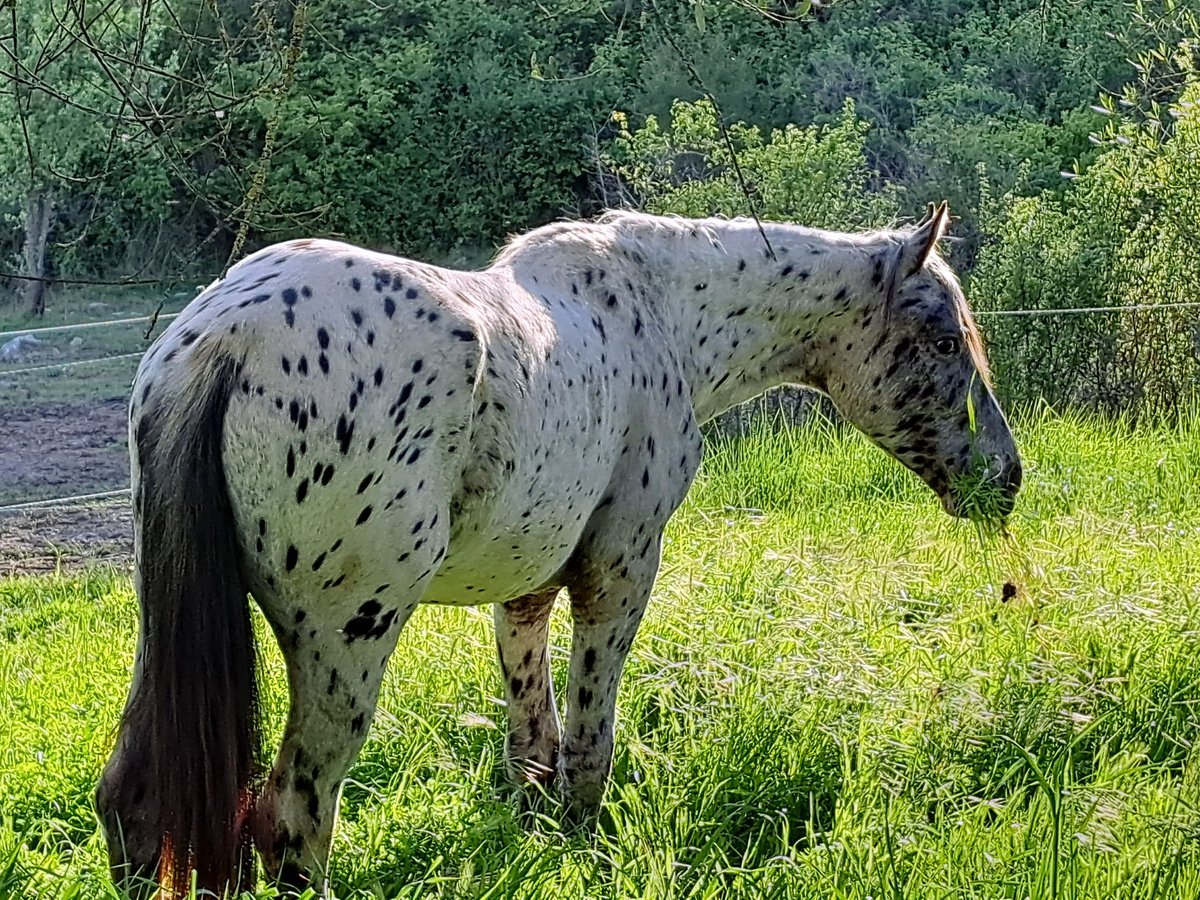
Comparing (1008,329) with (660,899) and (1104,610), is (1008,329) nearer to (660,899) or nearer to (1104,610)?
(1104,610)

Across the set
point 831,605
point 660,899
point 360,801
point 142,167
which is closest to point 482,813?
point 360,801

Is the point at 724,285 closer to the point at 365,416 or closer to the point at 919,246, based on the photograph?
the point at 919,246

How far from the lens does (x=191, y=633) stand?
2.52m

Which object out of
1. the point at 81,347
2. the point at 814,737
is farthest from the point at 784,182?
the point at 81,347

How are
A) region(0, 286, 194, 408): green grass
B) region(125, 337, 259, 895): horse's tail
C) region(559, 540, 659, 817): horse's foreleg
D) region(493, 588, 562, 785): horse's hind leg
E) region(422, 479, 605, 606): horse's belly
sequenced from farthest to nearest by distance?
region(0, 286, 194, 408): green grass
region(493, 588, 562, 785): horse's hind leg
region(559, 540, 659, 817): horse's foreleg
region(422, 479, 605, 606): horse's belly
region(125, 337, 259, 895): horse's tail

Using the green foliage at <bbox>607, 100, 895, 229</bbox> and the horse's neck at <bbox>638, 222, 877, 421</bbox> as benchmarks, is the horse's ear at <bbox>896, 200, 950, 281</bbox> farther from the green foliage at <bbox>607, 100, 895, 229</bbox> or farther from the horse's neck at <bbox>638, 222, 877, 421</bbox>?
the green foliage at <bbox>607, 100, 895, 229</bbox>

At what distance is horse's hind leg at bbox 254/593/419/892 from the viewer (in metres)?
2.67

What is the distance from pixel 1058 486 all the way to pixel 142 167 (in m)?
13.8

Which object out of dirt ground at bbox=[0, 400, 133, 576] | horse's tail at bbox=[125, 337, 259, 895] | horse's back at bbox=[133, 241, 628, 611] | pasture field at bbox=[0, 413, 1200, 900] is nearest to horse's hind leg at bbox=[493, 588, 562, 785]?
pasture field at bbox=[0, 413, 1200, 900]

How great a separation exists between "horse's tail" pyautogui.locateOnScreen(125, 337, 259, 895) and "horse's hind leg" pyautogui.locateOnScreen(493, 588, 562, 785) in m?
1.31

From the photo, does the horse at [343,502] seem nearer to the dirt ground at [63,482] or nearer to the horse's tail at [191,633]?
the horse's tail at [191,633]

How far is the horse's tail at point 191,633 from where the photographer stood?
248 cm

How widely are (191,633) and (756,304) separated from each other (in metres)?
2.11

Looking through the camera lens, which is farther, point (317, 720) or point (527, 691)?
point (527, 691)
